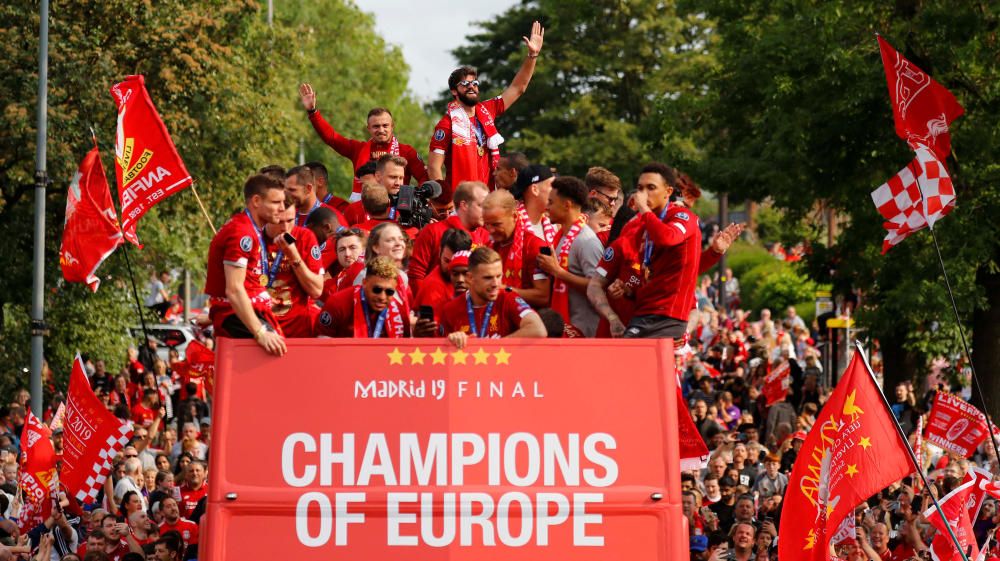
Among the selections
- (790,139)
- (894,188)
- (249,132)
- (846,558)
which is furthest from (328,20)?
(846,558)

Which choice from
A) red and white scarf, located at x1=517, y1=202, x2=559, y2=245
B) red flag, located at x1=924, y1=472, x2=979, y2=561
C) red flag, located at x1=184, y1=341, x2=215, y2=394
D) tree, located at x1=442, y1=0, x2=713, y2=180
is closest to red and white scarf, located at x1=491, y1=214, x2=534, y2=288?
red and white scarf, located at x1=517, y1=202, x2=559, y2=245

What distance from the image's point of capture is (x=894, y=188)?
17453 mm

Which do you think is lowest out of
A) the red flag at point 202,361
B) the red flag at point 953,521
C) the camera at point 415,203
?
the red flag at point 953,521

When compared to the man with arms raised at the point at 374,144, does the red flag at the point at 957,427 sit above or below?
below

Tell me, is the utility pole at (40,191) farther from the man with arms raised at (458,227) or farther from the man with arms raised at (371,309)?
the man with arms raised at (371,309)

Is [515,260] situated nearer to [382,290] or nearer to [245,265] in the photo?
[382,290]

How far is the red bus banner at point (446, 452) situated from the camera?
24.7 ft

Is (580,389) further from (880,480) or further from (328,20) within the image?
(328,20)

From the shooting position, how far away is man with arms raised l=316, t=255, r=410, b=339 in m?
9.30

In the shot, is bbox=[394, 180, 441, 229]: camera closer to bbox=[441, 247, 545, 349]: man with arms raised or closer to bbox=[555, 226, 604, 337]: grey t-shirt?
bbox=[555, 226, 604, 337]: grey t-shirt

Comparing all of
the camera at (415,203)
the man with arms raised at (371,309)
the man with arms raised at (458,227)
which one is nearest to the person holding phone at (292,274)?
the man with arms raised at (371,309)

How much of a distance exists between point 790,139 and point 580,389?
58.7 ft

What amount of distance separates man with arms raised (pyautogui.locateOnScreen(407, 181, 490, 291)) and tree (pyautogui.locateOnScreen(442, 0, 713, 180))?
43.9 m

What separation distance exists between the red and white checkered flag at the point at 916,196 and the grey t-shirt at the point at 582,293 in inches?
265
